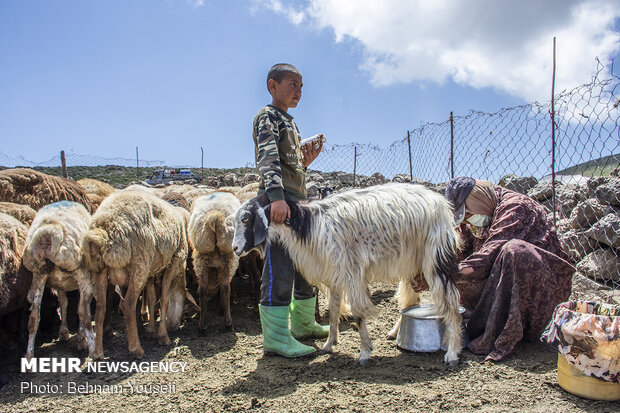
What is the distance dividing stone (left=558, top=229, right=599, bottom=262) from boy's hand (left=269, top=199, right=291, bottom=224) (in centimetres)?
425

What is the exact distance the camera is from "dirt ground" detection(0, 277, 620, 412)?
121 inches

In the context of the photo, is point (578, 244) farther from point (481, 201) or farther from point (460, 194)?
point (460, 194)

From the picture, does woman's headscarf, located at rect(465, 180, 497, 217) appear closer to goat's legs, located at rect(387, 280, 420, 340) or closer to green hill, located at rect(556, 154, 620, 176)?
goat's legs, located at rect(387, 280, 420, 340)

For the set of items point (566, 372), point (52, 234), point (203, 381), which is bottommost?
point (203, 381)

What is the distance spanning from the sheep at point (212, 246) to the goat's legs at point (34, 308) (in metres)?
1.56

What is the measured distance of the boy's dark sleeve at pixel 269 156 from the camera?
3.76 m

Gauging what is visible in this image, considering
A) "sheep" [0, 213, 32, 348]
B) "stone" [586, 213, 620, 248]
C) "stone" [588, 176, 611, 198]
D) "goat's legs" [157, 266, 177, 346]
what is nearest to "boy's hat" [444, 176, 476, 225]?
"stone" [586, 213, 620, 248]

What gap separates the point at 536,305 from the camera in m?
3.86

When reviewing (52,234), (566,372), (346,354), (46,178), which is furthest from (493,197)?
(46,178)

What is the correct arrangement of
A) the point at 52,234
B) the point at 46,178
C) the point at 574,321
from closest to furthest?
the point at 574,321 → the point at 52,234 → the point at 46,178

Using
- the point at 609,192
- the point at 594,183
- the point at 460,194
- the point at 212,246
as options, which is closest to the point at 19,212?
the point at 212,246

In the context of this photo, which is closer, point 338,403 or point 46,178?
point 338,403

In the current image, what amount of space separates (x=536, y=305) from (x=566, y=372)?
2.75ft

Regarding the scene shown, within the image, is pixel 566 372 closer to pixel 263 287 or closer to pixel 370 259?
pixel 370 259
